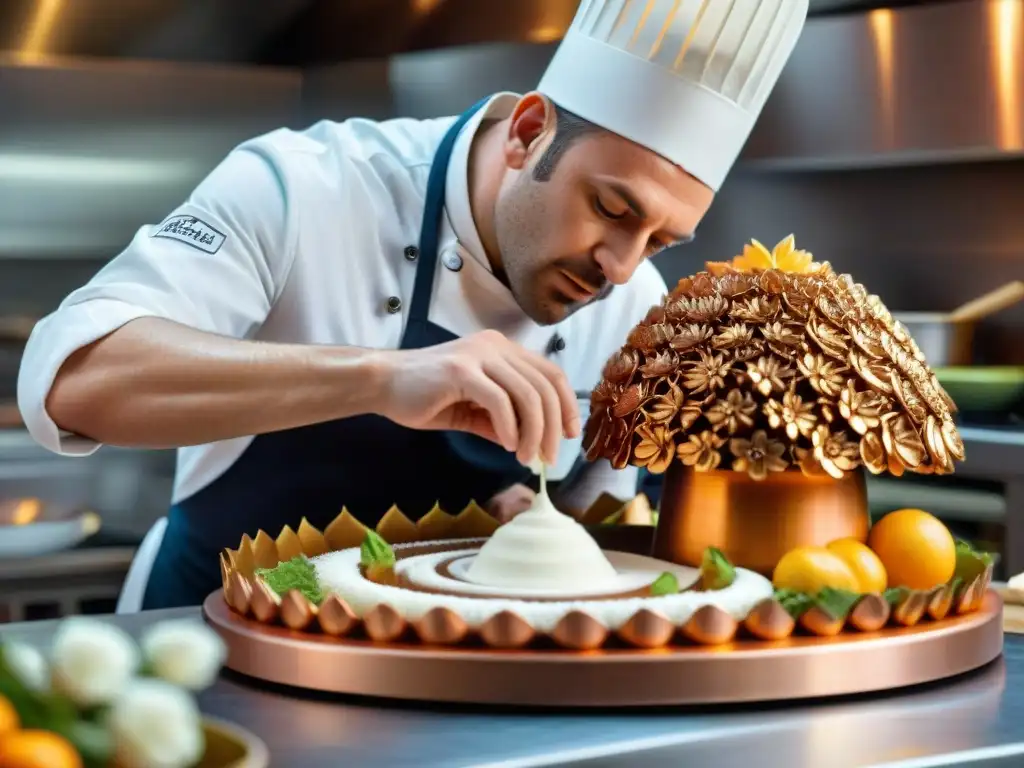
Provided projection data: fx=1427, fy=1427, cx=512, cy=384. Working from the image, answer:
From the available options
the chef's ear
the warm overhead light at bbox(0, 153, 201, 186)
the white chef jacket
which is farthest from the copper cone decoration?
the warm overhead light at bbox(0, 153, 201, 186)

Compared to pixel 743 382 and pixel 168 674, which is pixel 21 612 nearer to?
pixel 743 382

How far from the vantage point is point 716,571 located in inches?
48.6

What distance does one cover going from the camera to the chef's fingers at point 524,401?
1.30 meters

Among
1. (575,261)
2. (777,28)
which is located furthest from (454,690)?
(777,28)

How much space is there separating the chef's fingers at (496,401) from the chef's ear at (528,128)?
58cm

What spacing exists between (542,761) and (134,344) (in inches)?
31.0

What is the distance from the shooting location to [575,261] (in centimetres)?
175

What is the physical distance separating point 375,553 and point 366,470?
65 cm

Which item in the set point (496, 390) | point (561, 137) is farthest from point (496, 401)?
point (561, 137)

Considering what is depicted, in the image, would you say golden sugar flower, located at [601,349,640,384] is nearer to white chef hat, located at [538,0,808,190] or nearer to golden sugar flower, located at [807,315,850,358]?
golden sugar flower, located at [807,315,850,358]

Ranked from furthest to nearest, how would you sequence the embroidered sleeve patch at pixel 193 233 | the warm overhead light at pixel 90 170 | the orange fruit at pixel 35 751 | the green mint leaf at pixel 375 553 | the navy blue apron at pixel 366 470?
the warm overhead light at pixel 90 170, the navy blue apron at pixel 366 470, the embroidered sleeve patch at pixel 193 233, the green mint leaf at pixel 375 553, the orange fruit at pixel 35 751

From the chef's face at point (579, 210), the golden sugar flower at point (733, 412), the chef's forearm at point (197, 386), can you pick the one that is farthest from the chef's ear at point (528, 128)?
the golden sugar flower at point (733, 412)

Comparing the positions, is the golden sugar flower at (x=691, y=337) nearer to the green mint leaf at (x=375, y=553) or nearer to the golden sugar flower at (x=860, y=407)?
the golden sugar flower at (x=860, y=407)

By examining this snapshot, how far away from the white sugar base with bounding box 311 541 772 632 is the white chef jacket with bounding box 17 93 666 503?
66 centimetres
